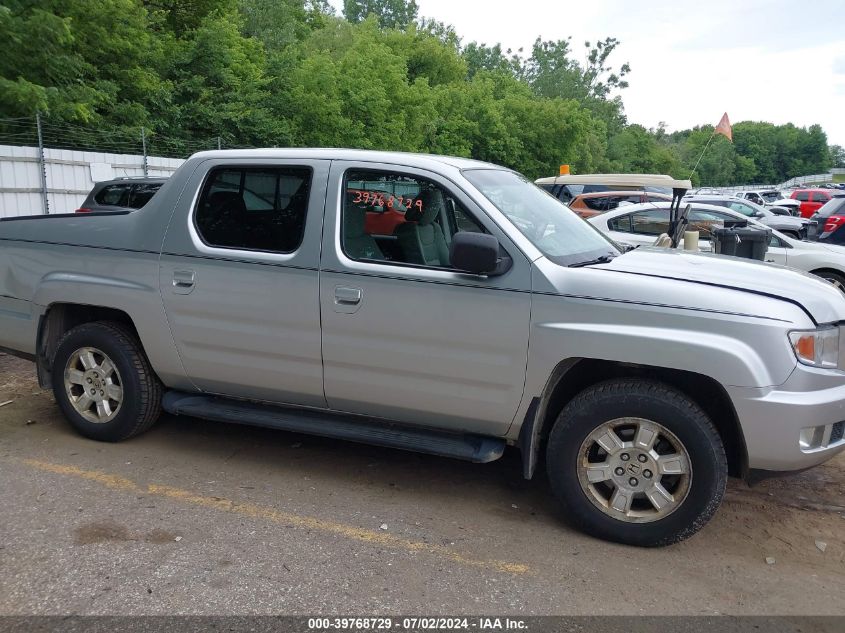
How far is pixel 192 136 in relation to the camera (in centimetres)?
2189

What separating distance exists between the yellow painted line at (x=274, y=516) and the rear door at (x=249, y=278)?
68 centimetres

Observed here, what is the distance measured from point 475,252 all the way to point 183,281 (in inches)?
74.5

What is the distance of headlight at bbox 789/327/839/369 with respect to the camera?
3514 mm

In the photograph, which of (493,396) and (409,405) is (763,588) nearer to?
(493,396)

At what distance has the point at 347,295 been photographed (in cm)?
413

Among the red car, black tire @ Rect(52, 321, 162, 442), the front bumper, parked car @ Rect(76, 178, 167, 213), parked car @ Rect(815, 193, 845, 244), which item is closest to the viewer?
the front bumper

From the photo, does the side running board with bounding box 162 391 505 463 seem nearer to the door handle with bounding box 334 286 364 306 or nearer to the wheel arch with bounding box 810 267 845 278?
the door handle with bounding box 334 286 364 306

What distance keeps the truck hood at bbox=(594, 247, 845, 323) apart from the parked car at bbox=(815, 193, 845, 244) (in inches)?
358

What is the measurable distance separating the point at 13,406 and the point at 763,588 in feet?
17.5

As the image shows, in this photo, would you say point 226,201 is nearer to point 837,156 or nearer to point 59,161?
point 59,161

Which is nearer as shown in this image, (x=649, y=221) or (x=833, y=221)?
(x=649, y=221)

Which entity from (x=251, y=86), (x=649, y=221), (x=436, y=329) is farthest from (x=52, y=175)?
(x=436, y=329)

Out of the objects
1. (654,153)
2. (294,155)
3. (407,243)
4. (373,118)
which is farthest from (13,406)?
(654,153)

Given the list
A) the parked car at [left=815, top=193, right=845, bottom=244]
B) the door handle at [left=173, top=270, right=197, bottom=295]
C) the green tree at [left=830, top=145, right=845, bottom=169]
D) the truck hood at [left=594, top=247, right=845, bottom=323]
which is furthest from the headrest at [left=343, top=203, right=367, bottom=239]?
the green tree at [left=830, top=145, right=845, bottom=169]
